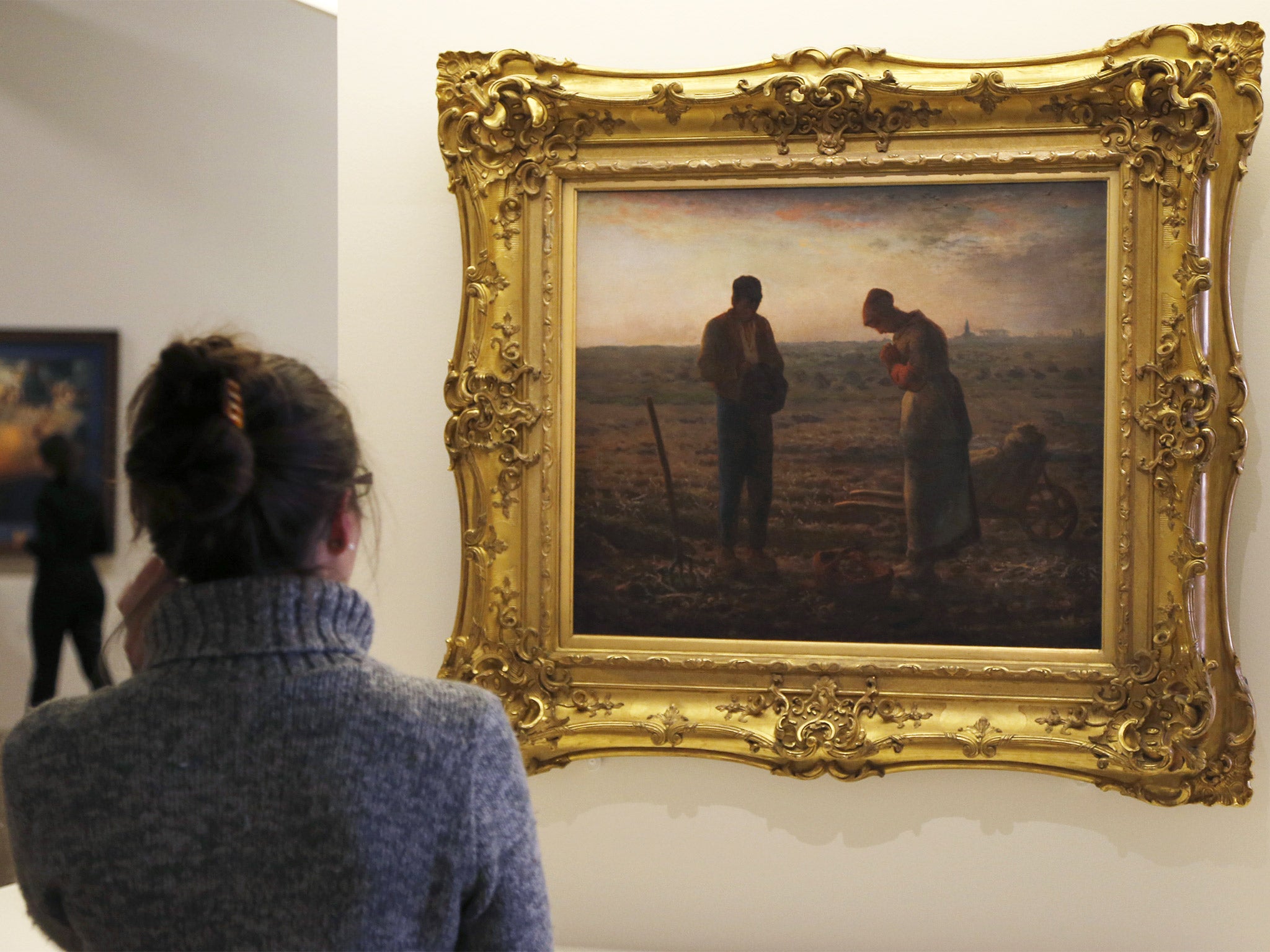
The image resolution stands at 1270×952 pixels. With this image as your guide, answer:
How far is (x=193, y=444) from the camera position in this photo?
136 cm

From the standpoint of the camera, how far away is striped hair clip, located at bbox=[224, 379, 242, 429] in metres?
1.36

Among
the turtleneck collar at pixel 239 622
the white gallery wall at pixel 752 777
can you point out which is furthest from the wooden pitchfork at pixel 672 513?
the turtleneck collar at pixel 239 622

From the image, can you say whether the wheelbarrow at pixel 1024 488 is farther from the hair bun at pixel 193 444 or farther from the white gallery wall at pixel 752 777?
the hair bun at pixel 193 444

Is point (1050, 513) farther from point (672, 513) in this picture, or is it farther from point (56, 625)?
point (56, 625)

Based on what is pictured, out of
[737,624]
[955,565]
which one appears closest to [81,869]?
[737,624]

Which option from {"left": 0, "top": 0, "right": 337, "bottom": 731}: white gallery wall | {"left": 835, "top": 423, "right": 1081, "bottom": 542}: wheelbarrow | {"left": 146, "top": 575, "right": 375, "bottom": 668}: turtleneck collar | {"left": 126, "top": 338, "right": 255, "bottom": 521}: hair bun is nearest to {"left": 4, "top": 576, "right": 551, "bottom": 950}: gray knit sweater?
{"left": 146, "top": 575, "right": 375, "bottom": 668}: turtleneck collar

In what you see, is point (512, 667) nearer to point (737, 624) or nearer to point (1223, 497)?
point (737, 624)

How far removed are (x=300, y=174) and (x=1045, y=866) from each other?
14.3ft

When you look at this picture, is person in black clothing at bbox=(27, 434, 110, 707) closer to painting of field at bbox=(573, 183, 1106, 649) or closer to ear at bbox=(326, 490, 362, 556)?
painting of field at bbox=(573, 183, 1106, 649)

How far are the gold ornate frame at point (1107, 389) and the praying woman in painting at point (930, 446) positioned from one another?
329mm

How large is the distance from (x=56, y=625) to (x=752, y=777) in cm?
292

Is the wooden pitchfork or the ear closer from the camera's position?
the ear

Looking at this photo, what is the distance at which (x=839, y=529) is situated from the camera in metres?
3.12

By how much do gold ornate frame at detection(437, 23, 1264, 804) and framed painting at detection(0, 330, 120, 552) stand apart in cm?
241
